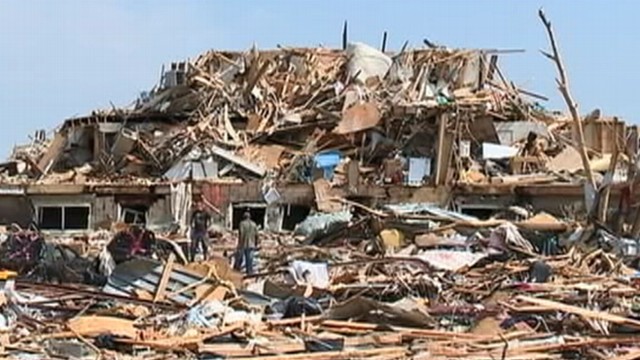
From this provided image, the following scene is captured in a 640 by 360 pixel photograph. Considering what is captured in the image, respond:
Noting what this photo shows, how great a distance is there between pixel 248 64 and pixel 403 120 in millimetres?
5271

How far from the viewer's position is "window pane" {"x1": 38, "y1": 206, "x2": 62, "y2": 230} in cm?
2969

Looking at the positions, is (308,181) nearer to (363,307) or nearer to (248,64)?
(248,64)

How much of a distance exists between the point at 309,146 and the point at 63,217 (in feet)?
19.0

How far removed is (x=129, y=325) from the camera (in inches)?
517

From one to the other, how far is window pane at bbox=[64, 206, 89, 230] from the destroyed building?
0.15 feet

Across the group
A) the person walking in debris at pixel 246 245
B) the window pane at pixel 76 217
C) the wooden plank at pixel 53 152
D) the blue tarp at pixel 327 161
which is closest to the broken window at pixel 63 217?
the window pane at pixel 76 217

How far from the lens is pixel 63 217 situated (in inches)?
1169

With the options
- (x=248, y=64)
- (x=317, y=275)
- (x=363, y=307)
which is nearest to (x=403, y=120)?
(x=248, y=64)

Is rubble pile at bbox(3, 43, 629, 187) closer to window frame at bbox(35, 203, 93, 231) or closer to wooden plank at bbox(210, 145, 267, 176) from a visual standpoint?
wooden plank at bbox(210, 145, 267, 176)

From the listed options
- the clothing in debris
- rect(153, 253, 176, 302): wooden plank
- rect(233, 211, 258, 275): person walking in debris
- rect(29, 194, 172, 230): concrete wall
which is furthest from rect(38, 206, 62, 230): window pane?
rect(153, 253, 176, 302): wooden plank

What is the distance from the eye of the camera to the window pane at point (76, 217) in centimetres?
2944

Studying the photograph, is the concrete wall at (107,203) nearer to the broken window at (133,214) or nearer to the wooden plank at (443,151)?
the broken window at (133,214)

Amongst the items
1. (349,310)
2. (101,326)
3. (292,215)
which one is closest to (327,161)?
(292,215)

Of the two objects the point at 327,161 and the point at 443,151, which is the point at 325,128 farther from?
the point at 443,151
